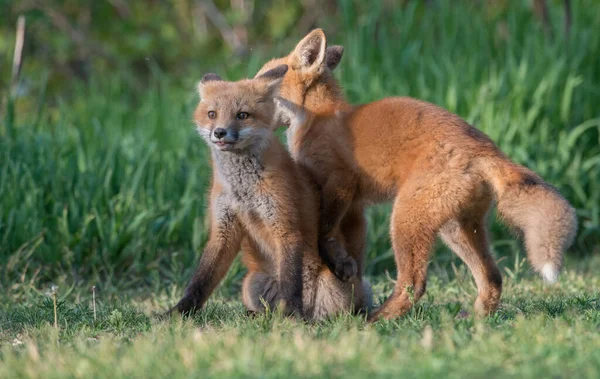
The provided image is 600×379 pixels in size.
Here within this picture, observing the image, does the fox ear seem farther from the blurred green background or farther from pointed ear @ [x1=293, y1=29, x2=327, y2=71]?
the blurred green background

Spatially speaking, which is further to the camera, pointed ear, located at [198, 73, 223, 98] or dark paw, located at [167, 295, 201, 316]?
pointed ear, located at [198, 73, 223, 98]

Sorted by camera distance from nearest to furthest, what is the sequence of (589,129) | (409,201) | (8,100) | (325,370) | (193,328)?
(325,370), (193,328), (409,201), (8,100), (589,129)

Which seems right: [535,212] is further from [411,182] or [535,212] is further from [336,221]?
[336,221]

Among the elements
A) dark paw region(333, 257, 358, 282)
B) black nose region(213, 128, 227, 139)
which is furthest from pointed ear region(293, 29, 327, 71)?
dark paw region(333, 257, 358, 282)

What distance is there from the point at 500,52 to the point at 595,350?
20.2 ft

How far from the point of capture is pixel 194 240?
23.9 ft

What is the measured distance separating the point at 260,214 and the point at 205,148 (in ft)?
10.8

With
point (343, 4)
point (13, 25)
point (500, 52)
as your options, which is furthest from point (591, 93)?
point (13, 25)

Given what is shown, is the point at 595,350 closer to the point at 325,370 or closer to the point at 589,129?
the point at 325,370

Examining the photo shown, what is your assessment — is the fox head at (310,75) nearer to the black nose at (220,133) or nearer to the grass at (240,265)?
the black nose at (220,133)

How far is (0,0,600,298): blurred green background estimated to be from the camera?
7.13 m

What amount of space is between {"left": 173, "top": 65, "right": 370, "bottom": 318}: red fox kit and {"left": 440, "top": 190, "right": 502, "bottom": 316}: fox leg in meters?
0.65

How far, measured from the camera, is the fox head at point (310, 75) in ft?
19.9

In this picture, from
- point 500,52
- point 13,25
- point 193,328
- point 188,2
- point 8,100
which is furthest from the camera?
point 188,2
